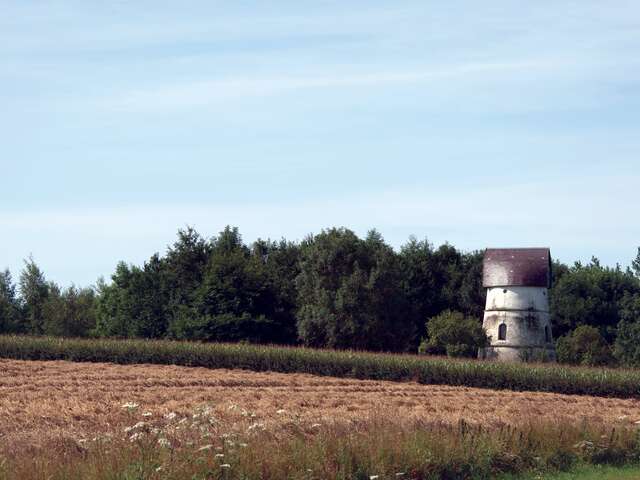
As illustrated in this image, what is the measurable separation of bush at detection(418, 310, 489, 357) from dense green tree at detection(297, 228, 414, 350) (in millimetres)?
5315

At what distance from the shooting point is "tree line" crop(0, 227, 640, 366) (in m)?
64.2

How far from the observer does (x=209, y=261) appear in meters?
71.5

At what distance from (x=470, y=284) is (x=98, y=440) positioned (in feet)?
197

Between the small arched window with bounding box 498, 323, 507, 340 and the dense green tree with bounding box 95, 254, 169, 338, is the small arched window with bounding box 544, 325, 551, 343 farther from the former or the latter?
the dense green tree with bounding box 95, 254, 169, 338

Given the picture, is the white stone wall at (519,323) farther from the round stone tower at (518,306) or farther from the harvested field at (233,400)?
the harvested field at (233,400)

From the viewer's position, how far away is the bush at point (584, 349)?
61.5 m

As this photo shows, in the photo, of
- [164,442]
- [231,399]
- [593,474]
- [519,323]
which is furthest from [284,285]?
[164,442]

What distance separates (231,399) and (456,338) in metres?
31.7

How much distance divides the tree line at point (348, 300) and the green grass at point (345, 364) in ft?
41.5

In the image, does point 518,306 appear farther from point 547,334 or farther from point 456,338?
point 456,338

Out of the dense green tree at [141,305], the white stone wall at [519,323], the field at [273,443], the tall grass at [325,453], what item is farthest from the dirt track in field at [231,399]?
the dense green tree at [141,305]

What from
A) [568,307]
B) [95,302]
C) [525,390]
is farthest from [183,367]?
[95,302]

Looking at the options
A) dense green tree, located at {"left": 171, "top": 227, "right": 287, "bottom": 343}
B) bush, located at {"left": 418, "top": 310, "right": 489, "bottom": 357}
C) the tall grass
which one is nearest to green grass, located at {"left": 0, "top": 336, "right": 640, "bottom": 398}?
bush, located at {"left": 418, "top": 310, "right": 489, "bottom": 357}

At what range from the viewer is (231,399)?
30.8 meters
